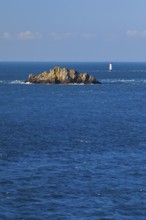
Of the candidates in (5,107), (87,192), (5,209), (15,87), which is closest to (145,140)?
(87,192)

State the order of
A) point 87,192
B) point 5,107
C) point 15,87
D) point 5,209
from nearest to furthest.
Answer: point 5,209
point 87,192
point 5,107
point 15,87

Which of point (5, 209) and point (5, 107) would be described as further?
point (5, 107)

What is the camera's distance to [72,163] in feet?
206

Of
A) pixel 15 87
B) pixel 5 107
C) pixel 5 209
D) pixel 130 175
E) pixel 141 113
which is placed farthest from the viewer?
pixel 15 87

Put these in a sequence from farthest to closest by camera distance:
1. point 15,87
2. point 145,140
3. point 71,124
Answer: point 15,87 < point 71,124 < point 145,140

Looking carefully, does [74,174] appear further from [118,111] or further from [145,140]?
[118,111]

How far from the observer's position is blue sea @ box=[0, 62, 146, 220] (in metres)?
46.8

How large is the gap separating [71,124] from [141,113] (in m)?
24.1

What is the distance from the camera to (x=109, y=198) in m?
49.2

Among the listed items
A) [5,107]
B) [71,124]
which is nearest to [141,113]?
[71,124]

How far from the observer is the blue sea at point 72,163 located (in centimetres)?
4675

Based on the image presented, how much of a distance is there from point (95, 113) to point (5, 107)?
79.0 ft

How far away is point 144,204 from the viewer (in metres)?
47.7

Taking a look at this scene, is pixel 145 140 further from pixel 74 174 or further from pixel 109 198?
pixel 109 198
